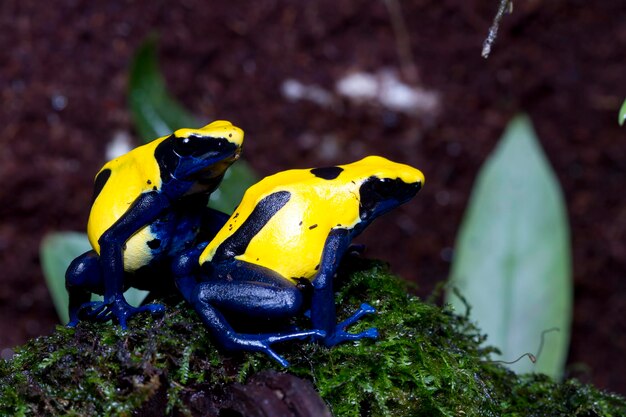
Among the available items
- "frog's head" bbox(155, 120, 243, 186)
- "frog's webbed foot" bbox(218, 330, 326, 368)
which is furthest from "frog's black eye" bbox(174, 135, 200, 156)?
"frog's webbed foot" bbox(218, 330, 326, 368)

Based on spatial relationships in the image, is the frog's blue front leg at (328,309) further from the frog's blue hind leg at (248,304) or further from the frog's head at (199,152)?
the frog's head at (199,152)

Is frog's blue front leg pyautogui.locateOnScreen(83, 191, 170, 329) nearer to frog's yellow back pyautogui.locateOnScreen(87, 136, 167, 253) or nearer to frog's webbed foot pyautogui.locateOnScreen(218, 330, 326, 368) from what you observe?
frog's yellow back pyautogui.locateOnScreen(87, 136, 167, 253)

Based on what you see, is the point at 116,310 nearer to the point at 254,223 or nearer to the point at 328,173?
the point at 254,223

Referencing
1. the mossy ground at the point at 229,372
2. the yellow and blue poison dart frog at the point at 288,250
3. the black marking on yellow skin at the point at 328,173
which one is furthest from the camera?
the black marking on yellow skin at the point at 328,173

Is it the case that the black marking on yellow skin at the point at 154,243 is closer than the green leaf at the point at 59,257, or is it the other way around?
the black marking on yellow skin at the point at 154,243

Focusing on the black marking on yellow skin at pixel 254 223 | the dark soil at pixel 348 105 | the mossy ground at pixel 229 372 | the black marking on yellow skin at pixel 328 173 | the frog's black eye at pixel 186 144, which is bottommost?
the mossy ground at pixel 229 372

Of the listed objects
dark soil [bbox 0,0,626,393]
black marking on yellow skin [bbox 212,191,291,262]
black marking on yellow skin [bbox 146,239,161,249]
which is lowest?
black marking on yellow skin [bbox 146,239,161,249]

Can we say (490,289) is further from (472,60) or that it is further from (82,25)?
(82,25)

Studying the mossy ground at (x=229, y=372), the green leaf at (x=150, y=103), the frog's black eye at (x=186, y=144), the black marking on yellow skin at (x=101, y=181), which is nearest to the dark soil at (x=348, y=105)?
the green leaf at (x=150, y=103)
